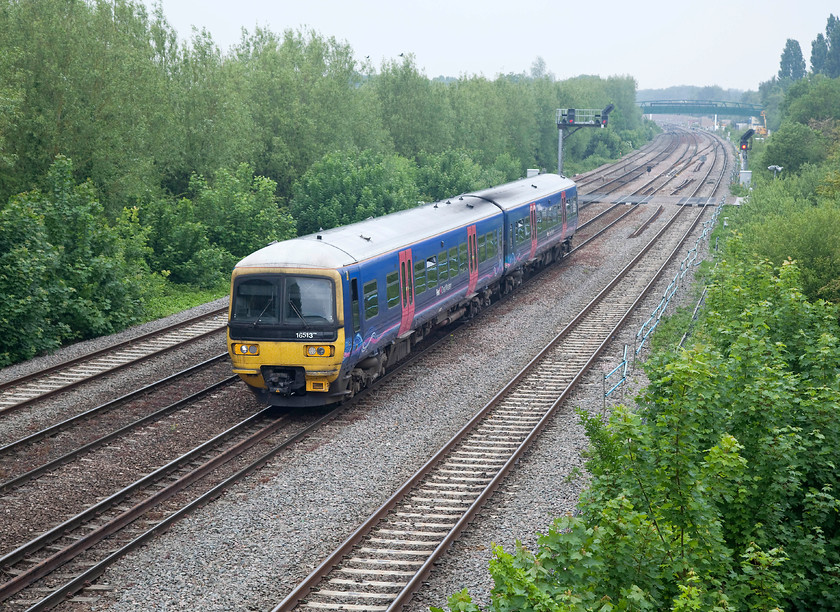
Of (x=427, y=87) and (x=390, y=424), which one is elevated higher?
(x=427, y=87)

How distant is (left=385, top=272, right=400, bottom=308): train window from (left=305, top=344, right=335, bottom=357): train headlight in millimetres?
2727

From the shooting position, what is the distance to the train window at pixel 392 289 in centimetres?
1881

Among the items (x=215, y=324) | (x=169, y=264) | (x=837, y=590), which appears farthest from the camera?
(x=169, y=264)

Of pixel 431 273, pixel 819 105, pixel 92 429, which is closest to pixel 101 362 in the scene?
pixel 92 429

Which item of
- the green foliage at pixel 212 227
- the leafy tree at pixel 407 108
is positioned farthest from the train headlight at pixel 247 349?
the leafy tree at pixel 407 108

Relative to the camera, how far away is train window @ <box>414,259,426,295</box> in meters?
20.5

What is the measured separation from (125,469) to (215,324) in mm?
10638

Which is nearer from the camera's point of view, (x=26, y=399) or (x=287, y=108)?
(x=26, y=399)

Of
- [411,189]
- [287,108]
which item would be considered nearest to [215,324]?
[411,189]

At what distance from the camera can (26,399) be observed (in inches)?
698

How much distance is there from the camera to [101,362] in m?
20.7

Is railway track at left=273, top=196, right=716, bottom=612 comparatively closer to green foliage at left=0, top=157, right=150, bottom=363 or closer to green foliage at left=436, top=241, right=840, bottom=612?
green foliage at left=436, top=241, right=840, bottom=612

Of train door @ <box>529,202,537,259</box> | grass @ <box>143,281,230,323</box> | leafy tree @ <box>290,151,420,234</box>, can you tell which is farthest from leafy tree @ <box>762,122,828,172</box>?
grass @ <box>143,281,230,323</box>

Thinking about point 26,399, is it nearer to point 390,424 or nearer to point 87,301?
point 87,301
